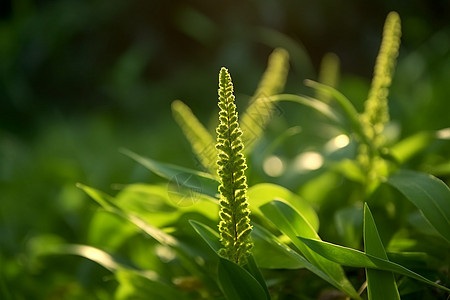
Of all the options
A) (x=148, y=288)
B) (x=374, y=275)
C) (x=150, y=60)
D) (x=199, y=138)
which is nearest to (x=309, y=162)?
(x=199, y=138)

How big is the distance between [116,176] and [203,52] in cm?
246

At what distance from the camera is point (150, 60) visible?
14.0ft

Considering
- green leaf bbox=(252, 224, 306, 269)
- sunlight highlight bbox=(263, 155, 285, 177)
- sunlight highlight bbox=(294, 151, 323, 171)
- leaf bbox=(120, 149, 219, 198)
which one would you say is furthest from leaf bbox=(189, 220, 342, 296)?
sunlight highlight bbox=(263, 155, 285, 177)

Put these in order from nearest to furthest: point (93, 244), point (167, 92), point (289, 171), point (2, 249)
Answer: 1. point (93, 244)
2. point (289, 171)
3. point (2, 249)
4. point (167, 92)

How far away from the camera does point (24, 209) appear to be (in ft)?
6.02

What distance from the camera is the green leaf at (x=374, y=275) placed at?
2.23 feet

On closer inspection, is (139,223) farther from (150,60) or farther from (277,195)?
(150,60)

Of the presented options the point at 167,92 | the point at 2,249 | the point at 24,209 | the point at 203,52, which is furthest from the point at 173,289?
the point at 203,52

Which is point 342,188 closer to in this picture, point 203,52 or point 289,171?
point 289,171

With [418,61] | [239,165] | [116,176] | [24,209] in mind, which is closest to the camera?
[239,165]

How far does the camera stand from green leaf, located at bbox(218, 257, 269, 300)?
675mm

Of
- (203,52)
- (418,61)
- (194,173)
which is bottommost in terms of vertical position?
(194,173)

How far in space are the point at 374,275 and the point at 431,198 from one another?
0.16 metres

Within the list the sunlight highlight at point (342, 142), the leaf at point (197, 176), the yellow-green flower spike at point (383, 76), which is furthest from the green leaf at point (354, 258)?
the sunlight highlight at point (342, 142)
